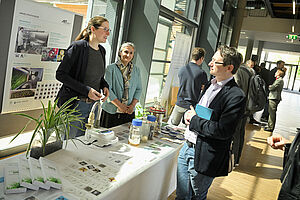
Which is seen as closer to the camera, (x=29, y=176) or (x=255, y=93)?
(x=29, y=176)

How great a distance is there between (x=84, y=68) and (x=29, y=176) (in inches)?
52.8

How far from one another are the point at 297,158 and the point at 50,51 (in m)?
2.31

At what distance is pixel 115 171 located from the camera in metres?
1.62

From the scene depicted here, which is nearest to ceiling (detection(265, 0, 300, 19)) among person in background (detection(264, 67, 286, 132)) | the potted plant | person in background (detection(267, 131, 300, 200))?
person in background (detection(264, 67, 286, 132))

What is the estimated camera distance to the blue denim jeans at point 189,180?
78.4 inches

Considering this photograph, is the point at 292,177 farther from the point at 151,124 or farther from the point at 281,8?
the point at 281,8

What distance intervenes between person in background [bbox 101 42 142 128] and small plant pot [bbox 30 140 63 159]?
3.75 feet

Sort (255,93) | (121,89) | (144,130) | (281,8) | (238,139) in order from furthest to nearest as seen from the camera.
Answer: (281,8) → (255,93) → (238,139) → (121,89) → (144,130)

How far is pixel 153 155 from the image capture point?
1.97 m

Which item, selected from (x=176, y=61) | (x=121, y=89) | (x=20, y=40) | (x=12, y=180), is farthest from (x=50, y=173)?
(x=176, y=61)

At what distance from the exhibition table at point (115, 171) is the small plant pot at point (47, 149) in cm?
3

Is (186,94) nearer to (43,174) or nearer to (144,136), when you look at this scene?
(144,136)

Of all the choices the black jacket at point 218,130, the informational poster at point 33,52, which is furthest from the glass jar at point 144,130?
the informational poster at point 33,52

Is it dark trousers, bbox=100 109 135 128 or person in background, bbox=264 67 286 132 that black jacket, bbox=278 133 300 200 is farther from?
person in background, bbox=264 67 286 132
